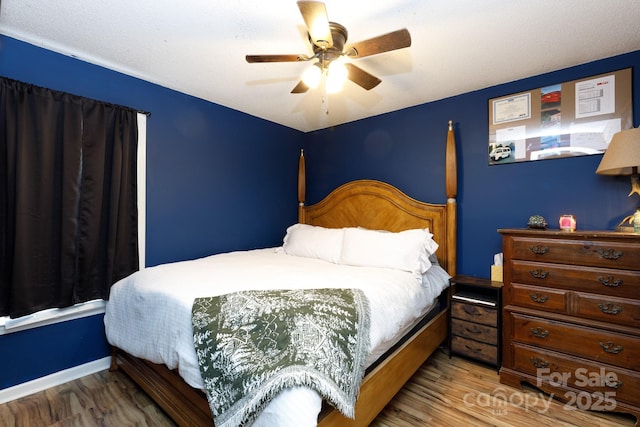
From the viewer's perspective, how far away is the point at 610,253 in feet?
5.77

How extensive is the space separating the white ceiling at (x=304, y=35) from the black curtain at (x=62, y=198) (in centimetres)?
47

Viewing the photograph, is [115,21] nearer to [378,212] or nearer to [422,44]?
[422,44]

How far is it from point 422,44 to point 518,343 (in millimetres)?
2246

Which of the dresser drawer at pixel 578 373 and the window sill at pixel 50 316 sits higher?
the window sill at pixel 50 316

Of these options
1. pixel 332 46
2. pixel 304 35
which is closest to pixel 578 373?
pixel 332 46

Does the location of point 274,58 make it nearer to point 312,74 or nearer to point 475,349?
point 312,74

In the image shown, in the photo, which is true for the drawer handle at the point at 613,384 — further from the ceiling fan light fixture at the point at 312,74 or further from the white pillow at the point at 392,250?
the ceiling fan light fixture at the point at 312,74

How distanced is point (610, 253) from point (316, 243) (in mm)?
2156

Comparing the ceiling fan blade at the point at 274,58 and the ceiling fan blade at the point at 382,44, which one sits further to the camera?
the ceiling fan blade at the point at 274,58

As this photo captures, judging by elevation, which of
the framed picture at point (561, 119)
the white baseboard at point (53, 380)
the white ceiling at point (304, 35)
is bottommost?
the white baseboard at point (53, 380)

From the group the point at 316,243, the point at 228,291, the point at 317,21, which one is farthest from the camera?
the point at 316,243

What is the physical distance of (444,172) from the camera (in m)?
2.93

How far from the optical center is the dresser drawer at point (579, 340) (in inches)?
67.6

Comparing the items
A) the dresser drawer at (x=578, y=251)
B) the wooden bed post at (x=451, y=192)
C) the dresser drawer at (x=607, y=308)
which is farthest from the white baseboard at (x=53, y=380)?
the dresser drawer at (x=607, y=308)
